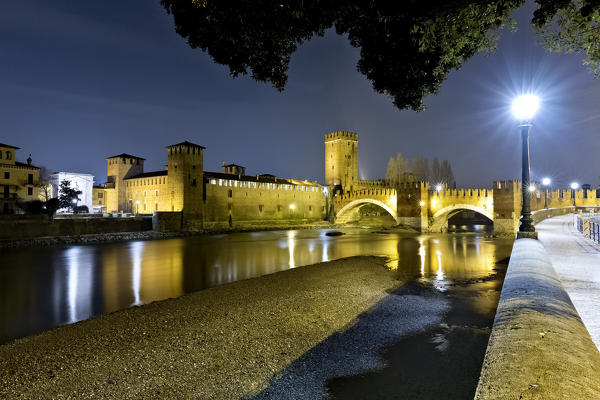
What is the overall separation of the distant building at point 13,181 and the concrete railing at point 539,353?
39336 millimetres

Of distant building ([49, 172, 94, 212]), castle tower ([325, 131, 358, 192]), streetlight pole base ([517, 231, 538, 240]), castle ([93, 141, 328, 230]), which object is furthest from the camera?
castle tower ([325, 131, 358, 192])

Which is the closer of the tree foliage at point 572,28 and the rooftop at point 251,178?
the tree foliage at point 572,28

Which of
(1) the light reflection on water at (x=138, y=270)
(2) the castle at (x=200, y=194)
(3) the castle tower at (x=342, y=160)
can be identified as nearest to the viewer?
(1) the light reflection on water at (x=138, y=270)

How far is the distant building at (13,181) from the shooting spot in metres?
32.0

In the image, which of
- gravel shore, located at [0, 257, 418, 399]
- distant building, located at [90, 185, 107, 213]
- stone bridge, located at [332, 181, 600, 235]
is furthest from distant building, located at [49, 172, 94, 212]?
gravel shore, located at [0, 257, 418, 399]

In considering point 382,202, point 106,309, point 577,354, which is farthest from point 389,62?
point 382,202

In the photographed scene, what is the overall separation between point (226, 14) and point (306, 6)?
928 mm

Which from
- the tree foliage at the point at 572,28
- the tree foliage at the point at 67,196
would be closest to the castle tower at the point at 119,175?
the tree foliage at the point at 67,196

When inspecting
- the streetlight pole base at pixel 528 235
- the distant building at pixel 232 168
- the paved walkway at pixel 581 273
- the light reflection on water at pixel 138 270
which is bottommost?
the light reflection on water at pixel 138 270

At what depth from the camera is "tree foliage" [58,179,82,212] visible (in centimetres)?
3522

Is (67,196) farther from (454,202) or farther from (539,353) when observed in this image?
(539,353)

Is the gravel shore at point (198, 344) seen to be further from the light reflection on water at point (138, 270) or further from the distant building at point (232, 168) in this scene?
the distant building at point (232, 168)

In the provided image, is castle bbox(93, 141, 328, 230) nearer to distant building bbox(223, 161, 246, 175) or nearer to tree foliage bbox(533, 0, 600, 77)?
distant building bbox(223, 161, 246, 175)

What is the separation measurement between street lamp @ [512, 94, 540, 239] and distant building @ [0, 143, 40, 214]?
38.3 m
